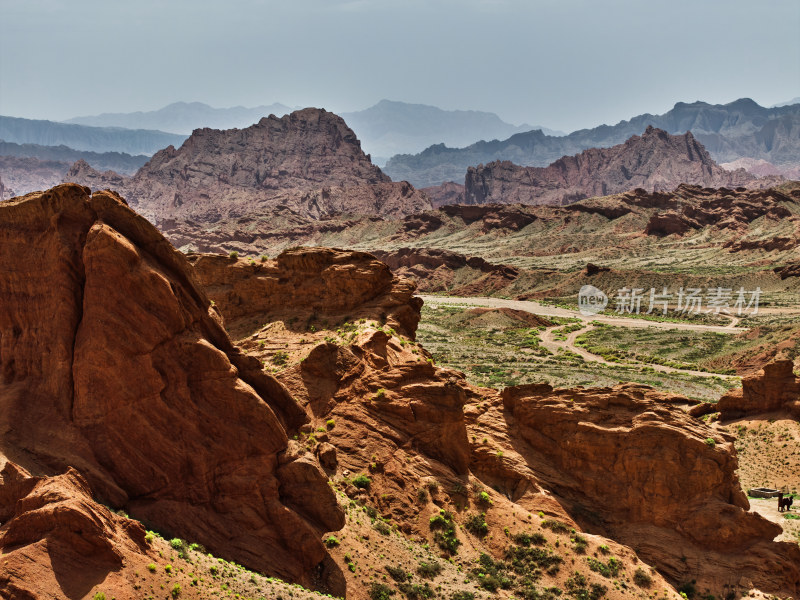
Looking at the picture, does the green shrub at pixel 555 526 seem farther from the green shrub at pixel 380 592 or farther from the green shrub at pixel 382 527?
the green shrub at pixel 380 592

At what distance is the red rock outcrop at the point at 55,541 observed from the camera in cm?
1459

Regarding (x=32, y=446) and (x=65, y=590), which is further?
(x=32, y=446)

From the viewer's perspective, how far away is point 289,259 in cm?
3784

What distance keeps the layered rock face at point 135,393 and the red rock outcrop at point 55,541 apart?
2.51 m

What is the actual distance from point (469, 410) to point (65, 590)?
835 inches

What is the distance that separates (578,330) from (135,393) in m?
108

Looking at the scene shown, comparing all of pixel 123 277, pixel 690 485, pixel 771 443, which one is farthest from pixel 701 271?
pixel 123 277

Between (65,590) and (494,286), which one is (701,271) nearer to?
(494,286)

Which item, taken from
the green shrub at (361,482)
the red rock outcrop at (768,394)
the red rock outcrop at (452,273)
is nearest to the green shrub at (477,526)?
the green shrub at (361,482)

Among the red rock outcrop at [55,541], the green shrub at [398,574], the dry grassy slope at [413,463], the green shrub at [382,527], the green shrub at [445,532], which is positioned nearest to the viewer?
the red rock outcrop at [55,541]

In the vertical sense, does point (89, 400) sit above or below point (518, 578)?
above

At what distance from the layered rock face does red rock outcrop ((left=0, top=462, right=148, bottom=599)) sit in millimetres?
2512

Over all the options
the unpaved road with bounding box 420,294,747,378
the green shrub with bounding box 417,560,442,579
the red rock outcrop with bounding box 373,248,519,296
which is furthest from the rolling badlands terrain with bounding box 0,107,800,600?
the red rock outcrop with bounding box 373,248,519,296

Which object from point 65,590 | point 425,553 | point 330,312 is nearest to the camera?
point 65,590
